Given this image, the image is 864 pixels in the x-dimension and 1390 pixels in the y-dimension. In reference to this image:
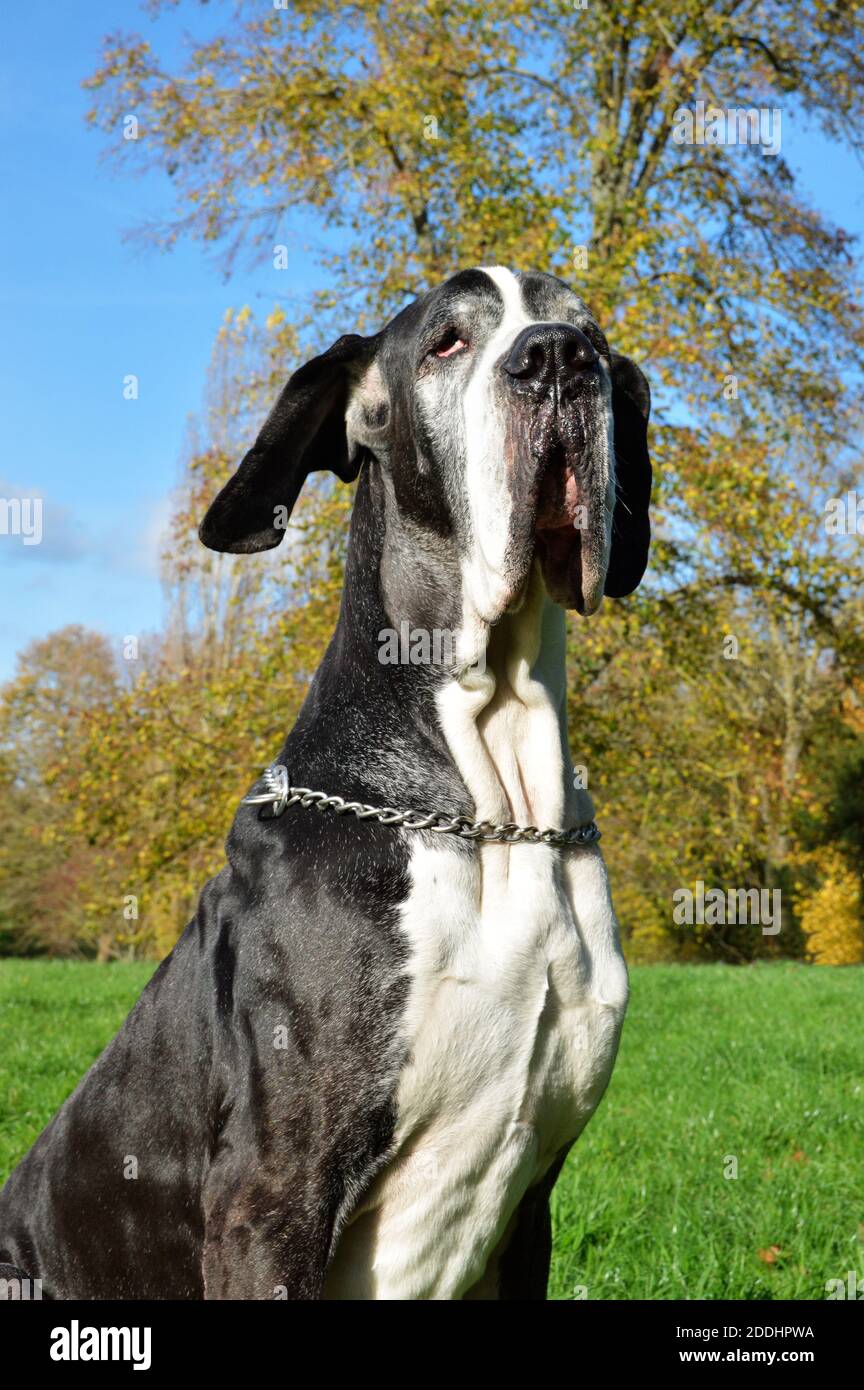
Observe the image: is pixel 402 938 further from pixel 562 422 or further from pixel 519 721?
pixel 562 422

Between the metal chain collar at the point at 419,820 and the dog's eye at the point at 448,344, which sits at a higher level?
the dog's eye at the point at 448,344

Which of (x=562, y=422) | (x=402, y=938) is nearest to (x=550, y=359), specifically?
(x=562, y=422)

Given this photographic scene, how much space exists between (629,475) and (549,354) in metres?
0.74

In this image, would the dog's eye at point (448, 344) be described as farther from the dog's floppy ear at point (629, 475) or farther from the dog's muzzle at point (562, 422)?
the dog's floppy ear at point (629, 475)

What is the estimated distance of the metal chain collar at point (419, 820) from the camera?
240cm

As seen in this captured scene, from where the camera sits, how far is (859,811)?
2028cm

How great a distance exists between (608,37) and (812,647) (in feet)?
37.9

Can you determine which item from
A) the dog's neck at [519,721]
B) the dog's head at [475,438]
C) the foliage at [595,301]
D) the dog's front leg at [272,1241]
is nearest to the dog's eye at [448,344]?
the dog's head at [475,438]

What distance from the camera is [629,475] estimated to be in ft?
10.3

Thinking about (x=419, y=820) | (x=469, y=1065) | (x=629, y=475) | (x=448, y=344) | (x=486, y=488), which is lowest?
(x=469, y=1065)

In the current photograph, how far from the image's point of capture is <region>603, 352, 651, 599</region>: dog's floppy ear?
311cm

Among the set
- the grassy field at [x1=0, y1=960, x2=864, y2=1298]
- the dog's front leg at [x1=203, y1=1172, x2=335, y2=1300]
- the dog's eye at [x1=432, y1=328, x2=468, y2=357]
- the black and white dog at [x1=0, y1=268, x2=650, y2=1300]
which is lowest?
the grassy field at [x1=0, y1=960, x2=864, y2=1298]

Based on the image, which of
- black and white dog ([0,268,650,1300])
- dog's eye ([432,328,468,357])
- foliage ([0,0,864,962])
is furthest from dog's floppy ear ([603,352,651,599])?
foliage ([0,0,864,962])

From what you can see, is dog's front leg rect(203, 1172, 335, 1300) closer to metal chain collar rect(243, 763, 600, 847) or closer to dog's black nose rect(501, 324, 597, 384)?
metal chain collar rect(243, 763, 600, 847)
